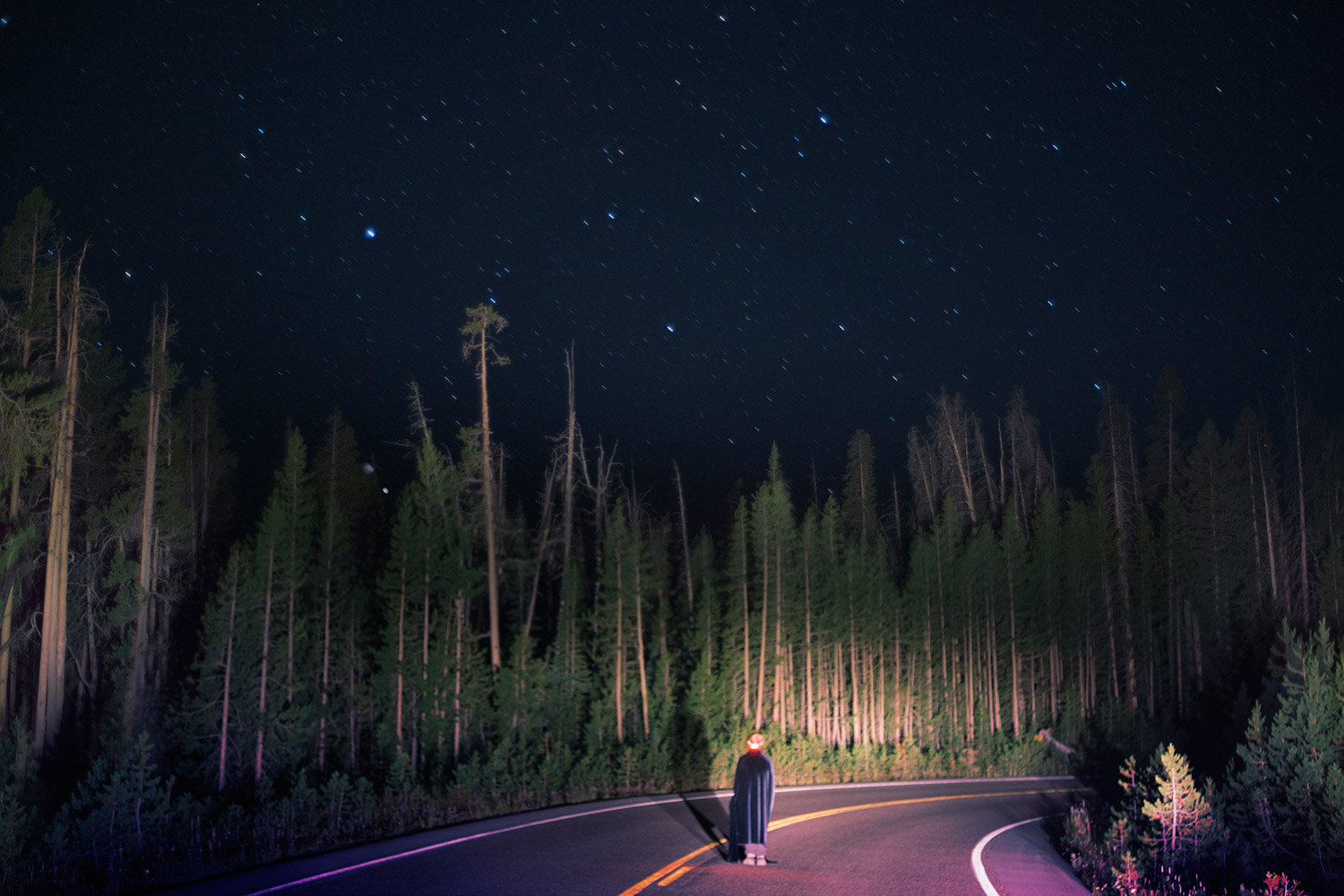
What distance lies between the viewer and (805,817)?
16.5 m

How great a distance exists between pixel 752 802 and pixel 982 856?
4.32 meters

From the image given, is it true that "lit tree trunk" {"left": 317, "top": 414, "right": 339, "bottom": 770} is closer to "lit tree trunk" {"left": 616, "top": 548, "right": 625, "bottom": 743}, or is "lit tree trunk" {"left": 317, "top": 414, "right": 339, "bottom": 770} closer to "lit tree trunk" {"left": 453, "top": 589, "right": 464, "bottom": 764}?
"lit tree trunk" {"left": 453, "top": 589, "right": 464, "bottom": 764}

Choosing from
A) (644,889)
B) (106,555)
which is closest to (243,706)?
(106,555)

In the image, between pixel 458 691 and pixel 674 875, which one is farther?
pixel 458 691

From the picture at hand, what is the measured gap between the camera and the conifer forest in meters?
13.8

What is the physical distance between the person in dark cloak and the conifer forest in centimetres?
414

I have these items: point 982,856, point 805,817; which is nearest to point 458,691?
point 805,817

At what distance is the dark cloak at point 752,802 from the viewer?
415 inches

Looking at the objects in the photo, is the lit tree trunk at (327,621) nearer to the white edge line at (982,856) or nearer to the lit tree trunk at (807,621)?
the lit tree trunk at (807,621)

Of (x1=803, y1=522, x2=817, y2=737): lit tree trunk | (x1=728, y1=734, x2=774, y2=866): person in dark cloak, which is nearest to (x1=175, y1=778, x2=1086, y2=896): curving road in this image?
(x1=728, y1=734, x2=774, y2=866): person in dark cloak

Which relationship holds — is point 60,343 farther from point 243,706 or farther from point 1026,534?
point 1026,534

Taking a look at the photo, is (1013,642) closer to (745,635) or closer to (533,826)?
(745,635)

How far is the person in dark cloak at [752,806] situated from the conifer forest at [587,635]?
4.14 m

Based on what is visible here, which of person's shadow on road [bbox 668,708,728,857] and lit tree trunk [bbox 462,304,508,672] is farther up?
lit tree trunk [bbox 462,304,508,672]
